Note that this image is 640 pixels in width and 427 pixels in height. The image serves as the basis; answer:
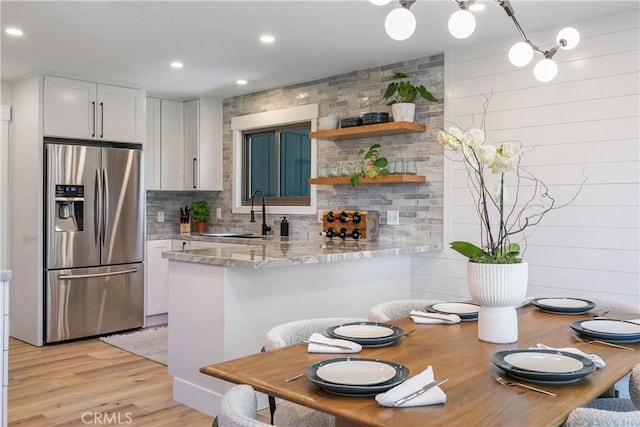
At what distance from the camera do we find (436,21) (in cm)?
340

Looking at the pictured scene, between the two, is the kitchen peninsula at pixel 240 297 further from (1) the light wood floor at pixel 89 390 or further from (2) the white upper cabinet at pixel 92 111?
(2) the white upper cabinet at pixel 92 111

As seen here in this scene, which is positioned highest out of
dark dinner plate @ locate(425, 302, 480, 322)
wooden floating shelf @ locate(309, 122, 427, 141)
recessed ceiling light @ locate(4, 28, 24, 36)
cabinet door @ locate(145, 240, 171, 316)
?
recessed ceiling light @ locate(4, 28, 24, 36)

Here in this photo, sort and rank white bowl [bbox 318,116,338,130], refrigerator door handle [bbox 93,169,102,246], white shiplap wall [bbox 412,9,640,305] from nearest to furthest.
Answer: white shiplap wall [bbox 412,9,640,305] → white bowl [bbox 318,116,338,130] → refrigerator door handle [bbox 93,169,102,246]

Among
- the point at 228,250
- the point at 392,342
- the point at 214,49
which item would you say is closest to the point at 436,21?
the point at 214,49

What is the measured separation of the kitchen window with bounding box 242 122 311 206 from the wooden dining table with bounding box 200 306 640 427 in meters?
3.26

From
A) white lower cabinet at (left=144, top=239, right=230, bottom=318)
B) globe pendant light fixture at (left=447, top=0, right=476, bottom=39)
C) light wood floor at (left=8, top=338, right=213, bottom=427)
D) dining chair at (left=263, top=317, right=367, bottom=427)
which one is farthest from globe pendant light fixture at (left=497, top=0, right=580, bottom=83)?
white lower cabinet at (left=144, top=239, right=230, bottom=318)

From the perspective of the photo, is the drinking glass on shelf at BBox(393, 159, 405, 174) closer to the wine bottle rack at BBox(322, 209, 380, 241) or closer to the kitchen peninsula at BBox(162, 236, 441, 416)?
the wine bottle rack at BBox(322, 209, 380, 241)

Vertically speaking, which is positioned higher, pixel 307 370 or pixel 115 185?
pixel 115 185

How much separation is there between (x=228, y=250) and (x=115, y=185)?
7.01ft

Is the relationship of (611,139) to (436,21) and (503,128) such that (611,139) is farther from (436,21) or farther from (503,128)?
(436,21)

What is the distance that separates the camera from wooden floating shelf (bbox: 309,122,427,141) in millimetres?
4043

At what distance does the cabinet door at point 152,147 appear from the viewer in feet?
18.7

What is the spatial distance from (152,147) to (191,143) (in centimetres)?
40

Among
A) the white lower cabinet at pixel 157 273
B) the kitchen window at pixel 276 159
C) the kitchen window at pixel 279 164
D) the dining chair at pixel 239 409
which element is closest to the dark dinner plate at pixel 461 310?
the dining chair at pixel 239 409
